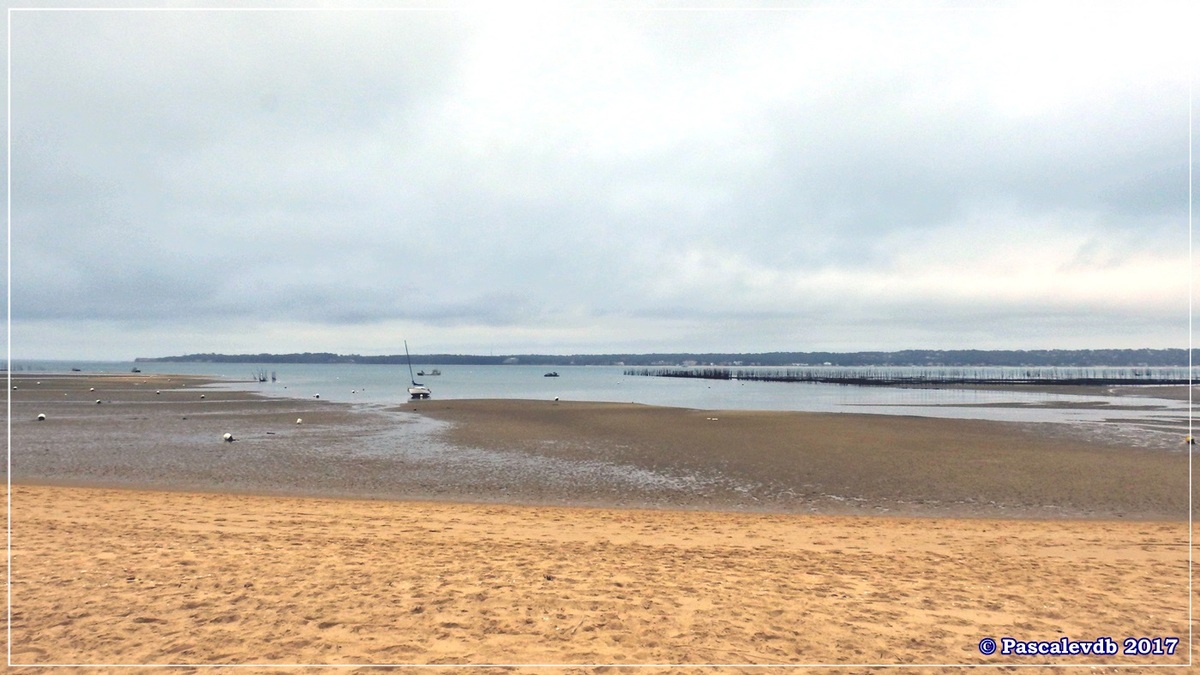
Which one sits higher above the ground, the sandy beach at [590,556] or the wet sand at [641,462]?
the sandy beach at [590,556]

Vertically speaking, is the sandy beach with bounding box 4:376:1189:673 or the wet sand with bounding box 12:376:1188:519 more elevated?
the sandy beach with bounding box 4:376:1189:673

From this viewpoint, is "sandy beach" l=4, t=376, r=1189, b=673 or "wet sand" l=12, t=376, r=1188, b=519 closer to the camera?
"sandy beach" l=4, t=376, r=1189, b=673

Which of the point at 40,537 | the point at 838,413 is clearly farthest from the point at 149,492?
the point at 838,413

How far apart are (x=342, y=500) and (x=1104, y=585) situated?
567 inches

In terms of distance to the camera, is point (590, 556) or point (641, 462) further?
point (641, 462)

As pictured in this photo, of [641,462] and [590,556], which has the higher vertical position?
[590,556]

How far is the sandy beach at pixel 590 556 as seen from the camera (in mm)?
6199

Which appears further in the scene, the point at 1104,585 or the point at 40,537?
the point at 40,537

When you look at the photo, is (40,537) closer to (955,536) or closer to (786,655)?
(786,655)

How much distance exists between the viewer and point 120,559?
8648 millimetres

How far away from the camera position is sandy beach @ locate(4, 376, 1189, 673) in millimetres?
6199

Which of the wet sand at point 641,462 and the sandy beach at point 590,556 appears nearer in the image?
the sandy beach at point 590,556

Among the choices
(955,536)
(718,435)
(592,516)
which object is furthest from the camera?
(718,435)

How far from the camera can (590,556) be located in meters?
9.50
